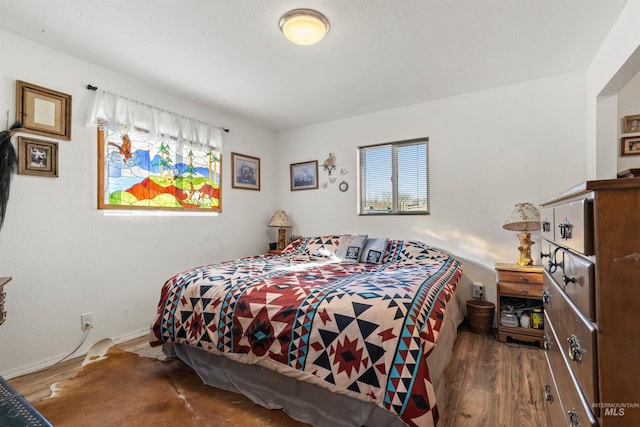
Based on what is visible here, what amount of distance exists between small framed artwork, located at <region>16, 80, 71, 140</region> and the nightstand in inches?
154

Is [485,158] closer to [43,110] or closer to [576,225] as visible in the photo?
[576,225]

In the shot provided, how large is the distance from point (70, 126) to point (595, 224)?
333 cm

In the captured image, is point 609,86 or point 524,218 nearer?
point 609,86

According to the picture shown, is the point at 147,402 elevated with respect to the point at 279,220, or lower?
lower

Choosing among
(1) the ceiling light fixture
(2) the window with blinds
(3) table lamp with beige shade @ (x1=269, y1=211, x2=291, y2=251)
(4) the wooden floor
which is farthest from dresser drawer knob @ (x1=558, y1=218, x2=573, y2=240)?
(3) table lamp with beige shade @ (x1=269, y1=211, x2=291, y2=251)

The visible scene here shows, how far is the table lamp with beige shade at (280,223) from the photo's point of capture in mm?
4180

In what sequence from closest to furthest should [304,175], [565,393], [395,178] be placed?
[565,393], [395,178], [304,175]

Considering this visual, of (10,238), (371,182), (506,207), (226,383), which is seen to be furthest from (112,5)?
(506,207)

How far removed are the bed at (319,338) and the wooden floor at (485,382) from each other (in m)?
0.22

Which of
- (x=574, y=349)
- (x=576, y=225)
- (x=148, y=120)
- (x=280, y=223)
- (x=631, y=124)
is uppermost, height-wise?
(x=148, y=120)

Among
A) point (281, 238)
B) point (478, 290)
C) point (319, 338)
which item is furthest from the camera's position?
point (281, 238)

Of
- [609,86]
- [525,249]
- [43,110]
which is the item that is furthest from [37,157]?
[609,86]

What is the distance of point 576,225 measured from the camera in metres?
0.85

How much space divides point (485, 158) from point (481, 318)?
1.62 meters
